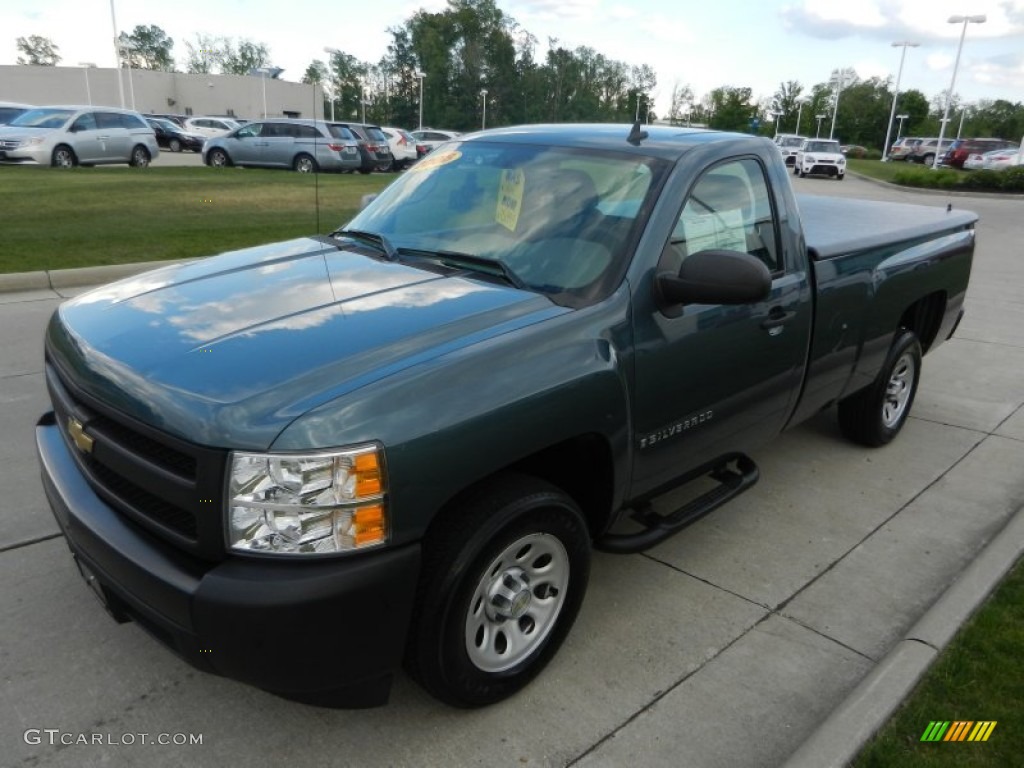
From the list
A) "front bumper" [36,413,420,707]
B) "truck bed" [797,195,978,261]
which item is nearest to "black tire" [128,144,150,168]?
"truck bed" [797,195,978,261]

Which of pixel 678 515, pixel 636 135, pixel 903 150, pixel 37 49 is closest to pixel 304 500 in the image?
pixel 678 515

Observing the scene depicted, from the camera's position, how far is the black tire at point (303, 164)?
885 inches

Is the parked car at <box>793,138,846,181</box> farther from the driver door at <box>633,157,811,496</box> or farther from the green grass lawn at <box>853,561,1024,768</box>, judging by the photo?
the green grass lawn at <box>853,561,1024,768</box>

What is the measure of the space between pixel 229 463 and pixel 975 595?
3047 mm

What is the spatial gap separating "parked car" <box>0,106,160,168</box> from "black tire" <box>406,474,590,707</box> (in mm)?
21451

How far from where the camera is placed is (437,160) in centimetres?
392

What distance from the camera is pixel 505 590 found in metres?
2.61

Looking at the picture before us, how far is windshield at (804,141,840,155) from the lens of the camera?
35.3m

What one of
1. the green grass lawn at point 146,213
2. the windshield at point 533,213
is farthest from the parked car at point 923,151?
the windshield at point 533,213

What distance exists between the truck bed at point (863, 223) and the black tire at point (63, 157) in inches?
777

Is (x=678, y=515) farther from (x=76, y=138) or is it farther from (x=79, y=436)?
(x=76, y=138)

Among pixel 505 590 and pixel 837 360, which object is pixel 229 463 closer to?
pixel 505 590

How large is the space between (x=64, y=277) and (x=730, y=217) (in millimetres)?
7371

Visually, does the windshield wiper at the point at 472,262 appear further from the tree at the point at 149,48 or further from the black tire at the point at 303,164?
the tree at the point at 149,48
